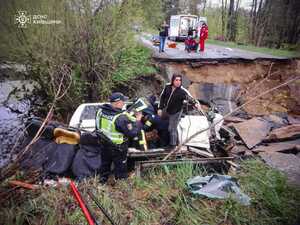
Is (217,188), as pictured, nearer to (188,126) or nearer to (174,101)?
(188,126)

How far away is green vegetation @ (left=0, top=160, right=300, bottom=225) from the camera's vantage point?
3303 mm

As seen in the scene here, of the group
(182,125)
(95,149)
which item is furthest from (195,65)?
(95,149)

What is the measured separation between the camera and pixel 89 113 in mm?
6180

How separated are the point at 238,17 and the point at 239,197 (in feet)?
77.1

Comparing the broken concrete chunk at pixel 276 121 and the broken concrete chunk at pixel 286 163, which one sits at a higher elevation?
the broken concrete chunk at pixel 286 163

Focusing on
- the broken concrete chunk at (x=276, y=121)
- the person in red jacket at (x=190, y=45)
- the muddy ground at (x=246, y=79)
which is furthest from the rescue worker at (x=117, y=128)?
the person in red jacket at (x=190, y=45)

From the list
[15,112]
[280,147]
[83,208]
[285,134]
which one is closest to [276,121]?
[285,134]

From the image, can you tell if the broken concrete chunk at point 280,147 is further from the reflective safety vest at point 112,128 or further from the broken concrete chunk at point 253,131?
the reflective safety vest at point 112,128

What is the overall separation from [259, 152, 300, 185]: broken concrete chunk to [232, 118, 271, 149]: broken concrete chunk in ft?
2.70

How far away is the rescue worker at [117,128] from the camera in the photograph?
15.1ft

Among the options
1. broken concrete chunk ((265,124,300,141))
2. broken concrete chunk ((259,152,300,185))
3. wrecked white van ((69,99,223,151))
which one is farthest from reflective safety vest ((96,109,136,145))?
broken concrete chunk ((265,124,300,141))

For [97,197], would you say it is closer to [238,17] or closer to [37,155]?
[37,155]

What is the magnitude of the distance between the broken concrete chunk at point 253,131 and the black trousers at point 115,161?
10.7 ft

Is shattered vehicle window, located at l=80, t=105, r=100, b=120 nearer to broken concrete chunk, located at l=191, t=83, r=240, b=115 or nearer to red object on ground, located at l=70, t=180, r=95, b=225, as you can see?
red object on ground, located at l=70, t=180, r=95, b=225
